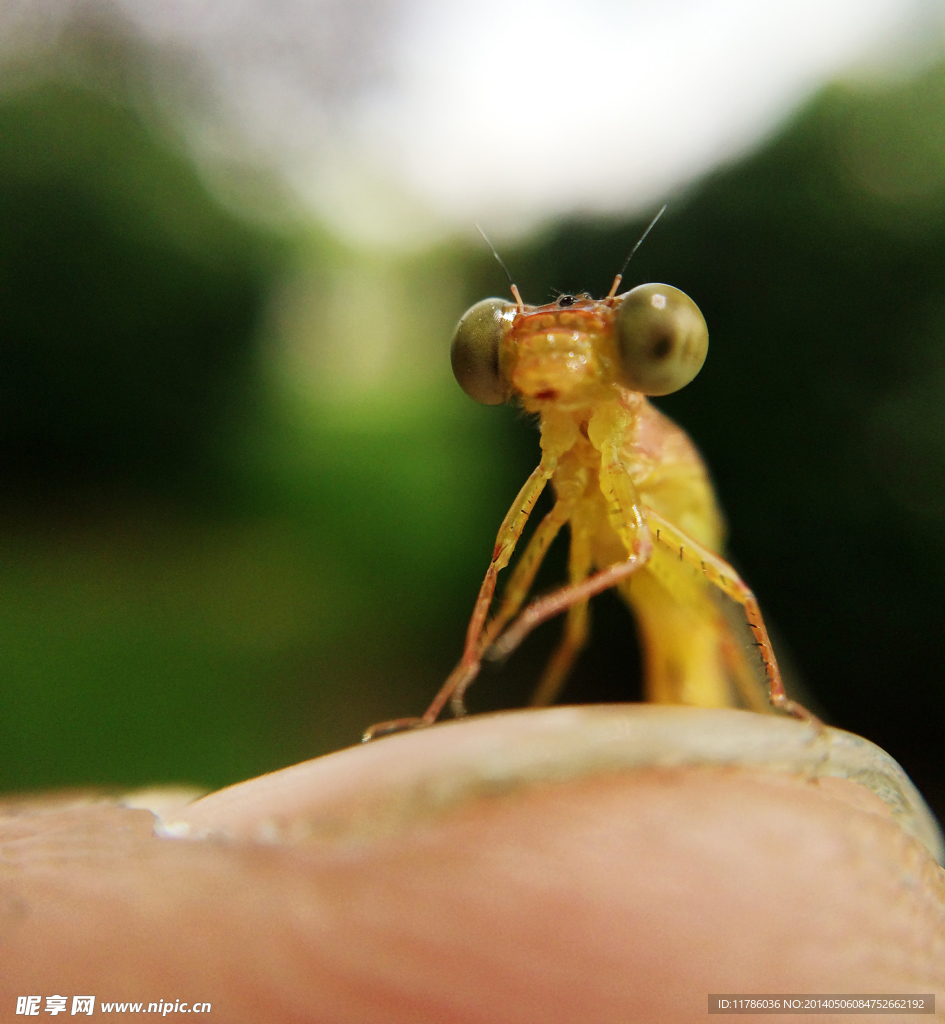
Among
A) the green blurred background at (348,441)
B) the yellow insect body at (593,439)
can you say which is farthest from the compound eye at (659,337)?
the green blurred background at (348,441)

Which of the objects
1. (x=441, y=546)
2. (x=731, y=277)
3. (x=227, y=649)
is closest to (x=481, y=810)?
(x=731, y=277)

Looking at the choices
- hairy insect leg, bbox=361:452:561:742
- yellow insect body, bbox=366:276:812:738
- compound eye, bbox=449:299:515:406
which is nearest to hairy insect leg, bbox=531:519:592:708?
yellow insect body, bbox=366:276:812:738

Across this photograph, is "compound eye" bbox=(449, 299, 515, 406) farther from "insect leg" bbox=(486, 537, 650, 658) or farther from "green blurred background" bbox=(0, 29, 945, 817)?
"green blurred background" bbox=(0, 29, 945, 817)

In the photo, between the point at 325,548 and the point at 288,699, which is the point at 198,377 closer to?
the point at 325,548

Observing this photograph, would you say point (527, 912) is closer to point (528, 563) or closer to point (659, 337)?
point (528, 563)

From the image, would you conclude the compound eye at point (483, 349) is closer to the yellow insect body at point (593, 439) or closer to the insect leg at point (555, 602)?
the yellow insect body at point (593, 439)
